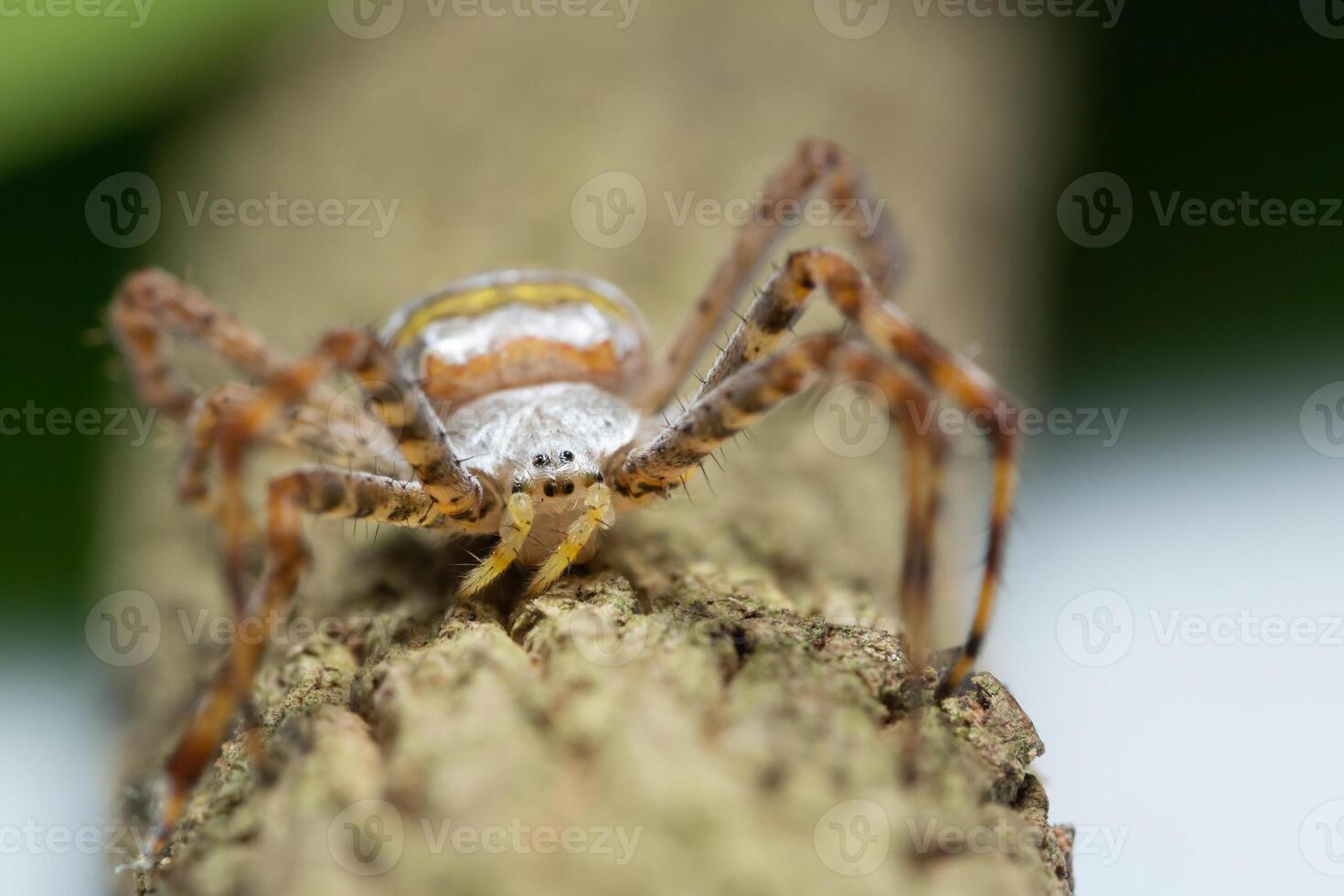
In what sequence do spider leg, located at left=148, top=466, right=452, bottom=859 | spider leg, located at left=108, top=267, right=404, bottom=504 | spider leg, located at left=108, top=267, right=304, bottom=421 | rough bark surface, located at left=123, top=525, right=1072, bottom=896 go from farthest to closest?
spider leg, located at left=108, top=267, right=304, bottom=421 < spider leg, located at left=108, top=267, right=404, bottom=504 < spider leg, located at left=148, top=466, right=452, bottom=859 < rough bark surface, located at left=123, top=525, right=1072, bottom=896

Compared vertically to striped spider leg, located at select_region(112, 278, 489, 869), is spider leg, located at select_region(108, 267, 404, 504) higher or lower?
higher

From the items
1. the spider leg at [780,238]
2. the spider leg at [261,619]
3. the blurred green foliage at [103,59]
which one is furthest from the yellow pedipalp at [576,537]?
the blurred green foliage at [103,59]

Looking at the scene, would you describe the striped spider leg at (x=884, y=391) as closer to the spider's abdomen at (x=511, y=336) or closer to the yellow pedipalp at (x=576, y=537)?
the yellow pedipalp at (x=576, y=537)

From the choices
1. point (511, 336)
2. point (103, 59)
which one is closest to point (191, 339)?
point (511, 336)

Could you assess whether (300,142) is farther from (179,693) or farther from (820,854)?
(820,854)

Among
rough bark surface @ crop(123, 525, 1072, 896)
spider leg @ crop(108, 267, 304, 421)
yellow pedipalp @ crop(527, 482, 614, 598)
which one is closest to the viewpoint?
rough bark surface @ crop(123, 525, 1072, 896)

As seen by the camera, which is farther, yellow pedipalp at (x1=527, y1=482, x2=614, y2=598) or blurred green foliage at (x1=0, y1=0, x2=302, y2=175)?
blurred green foliage at (x1=0, y1=0, x2=302, y2=175)

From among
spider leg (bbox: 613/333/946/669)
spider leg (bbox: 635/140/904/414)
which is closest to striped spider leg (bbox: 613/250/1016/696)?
spider leg (bbox: 613/333/946/669)

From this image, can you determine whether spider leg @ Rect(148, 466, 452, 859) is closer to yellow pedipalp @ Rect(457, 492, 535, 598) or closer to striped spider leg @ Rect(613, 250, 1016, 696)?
yellow pedipalp @ Rect(457, 492, 535, 598)

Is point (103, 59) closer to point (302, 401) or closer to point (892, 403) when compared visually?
point (302, 401)
